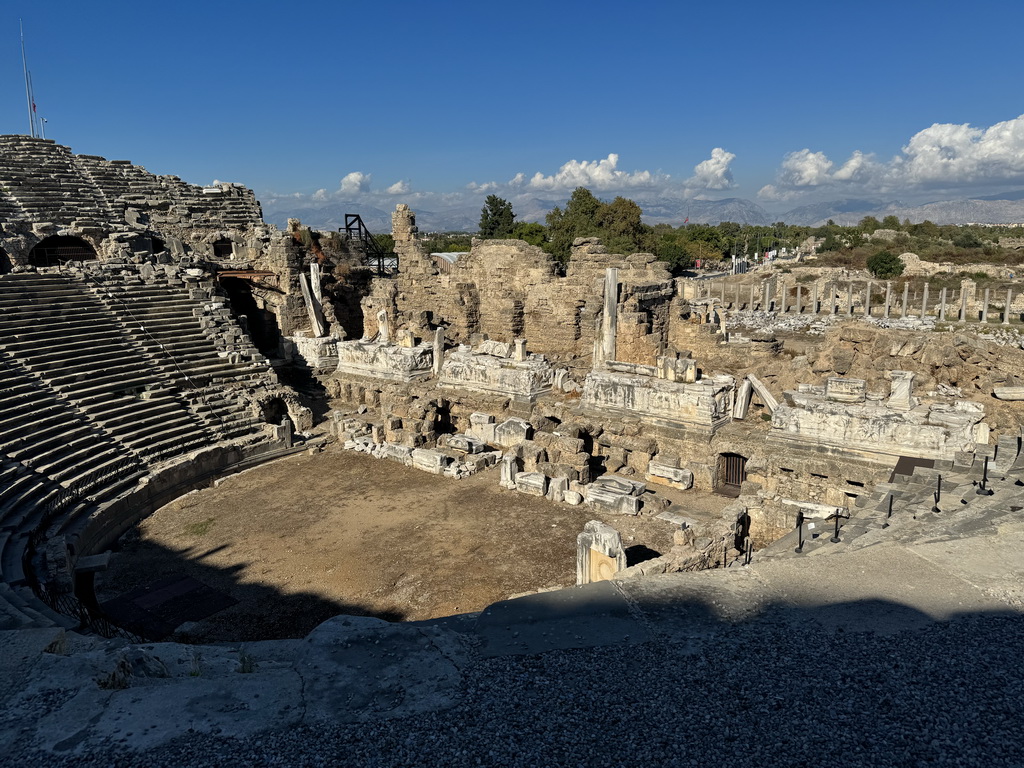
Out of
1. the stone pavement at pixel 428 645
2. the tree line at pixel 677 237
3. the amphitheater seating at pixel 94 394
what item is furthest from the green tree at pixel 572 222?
the stone pavement at pixel 428 645

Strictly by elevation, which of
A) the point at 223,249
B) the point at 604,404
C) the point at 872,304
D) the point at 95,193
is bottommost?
the point at 872,304

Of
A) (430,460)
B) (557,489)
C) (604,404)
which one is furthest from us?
(604,404)

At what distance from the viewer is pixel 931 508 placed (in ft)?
29.9

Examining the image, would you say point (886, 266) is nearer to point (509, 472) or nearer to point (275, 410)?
point (509, 472)

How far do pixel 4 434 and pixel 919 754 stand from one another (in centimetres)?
1509

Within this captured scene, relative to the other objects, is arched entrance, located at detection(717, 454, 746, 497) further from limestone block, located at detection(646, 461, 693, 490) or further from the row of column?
the row of column

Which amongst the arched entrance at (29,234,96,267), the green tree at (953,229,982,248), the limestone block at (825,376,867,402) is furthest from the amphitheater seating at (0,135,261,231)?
the green tree at (953,229,982,248)

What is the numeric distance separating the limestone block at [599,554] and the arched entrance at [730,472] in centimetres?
464

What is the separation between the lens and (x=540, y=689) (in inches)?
201

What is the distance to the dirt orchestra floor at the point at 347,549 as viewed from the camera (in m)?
9.58

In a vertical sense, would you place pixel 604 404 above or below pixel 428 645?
below

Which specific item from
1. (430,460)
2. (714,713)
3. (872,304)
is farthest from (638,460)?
(872,304)

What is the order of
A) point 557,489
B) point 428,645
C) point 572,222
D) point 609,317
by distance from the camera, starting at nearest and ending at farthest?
point 428,645 → point 557,489 → point 609,317 → point 572,222

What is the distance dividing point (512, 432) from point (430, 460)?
1.97 m
